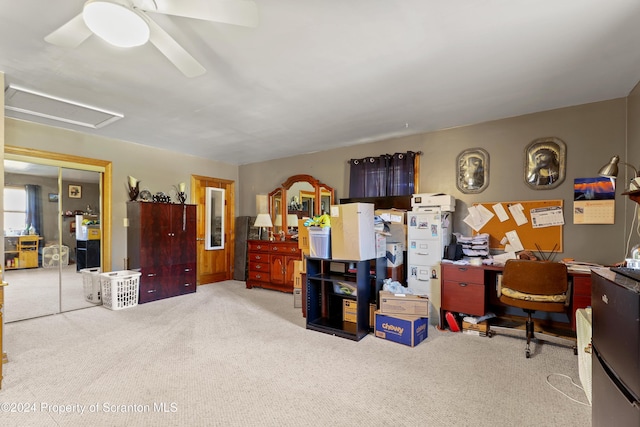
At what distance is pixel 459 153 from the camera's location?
3.96 meters

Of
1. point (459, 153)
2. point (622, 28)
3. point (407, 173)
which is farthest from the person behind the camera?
point (407, 173)

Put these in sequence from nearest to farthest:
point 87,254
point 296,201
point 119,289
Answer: point 119,289 < point 87,254 < point 296,201

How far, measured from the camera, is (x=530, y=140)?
11.5 feet

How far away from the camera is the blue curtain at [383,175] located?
Answer: 4309 millimetres

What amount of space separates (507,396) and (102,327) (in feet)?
13.1

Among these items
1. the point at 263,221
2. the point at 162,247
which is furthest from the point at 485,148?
the point at 162,247

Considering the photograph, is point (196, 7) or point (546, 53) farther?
point (546, 53)

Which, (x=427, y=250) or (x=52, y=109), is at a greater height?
(x=52, y=109)

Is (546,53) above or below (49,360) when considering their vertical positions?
above

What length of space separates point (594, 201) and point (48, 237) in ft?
21.3

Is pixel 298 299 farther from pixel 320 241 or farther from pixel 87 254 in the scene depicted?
pixel 87 254

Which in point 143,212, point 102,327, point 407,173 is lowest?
point 102,327

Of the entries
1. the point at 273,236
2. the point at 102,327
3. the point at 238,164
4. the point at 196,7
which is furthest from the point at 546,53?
→ the point at 238,164

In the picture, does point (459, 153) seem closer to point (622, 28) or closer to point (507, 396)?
point (622, 28)
